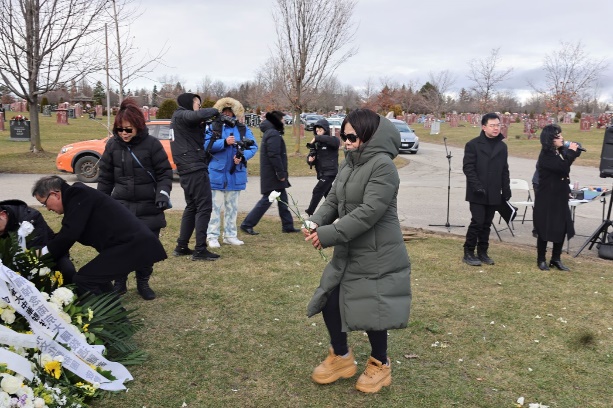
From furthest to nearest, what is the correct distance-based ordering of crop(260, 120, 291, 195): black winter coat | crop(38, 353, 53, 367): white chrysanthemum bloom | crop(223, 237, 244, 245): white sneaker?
crop(260, 120, 291, 195): black winter coat < crop(223, 237, 244, 245): white sneaker < crop(38, 353, 53, 367): white chrysanthemum bloom

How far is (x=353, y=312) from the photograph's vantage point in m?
3.42

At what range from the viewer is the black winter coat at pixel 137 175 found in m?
5.18

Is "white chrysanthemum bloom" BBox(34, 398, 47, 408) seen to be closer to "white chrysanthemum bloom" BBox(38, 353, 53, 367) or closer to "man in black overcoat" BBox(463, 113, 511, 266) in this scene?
"white chrysanthemum bloom" BBox(38, 353, 53, 367)

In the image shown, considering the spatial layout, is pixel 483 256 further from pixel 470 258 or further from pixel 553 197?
pixel 553 197

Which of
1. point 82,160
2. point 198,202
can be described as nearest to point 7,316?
point 198,202

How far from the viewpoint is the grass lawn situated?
143 inches

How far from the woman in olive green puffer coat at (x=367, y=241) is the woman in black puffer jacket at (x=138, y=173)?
229 cm

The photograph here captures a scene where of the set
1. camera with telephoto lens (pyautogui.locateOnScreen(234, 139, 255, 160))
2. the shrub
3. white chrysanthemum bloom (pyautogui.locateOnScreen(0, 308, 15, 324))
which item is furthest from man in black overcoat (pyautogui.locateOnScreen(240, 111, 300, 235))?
the shrub

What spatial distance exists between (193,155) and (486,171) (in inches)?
142

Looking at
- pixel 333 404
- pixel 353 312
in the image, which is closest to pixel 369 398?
pixel 333 404

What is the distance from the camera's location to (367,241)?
3.44 metres

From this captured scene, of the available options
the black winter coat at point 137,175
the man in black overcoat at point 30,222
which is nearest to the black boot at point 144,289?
the black winter coat at point 137,175

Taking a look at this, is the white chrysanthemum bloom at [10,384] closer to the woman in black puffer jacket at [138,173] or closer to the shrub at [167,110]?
the woman in black puffer jacket at [138,173]

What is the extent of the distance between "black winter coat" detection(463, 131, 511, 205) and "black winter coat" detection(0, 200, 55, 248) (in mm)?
4805
